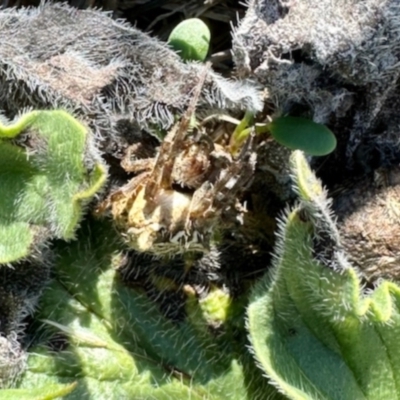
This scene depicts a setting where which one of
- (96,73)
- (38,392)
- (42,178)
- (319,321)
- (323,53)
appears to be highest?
(323,53)

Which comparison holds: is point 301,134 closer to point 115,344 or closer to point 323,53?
Answer: point 323,53

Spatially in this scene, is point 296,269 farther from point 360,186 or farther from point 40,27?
point 40,27

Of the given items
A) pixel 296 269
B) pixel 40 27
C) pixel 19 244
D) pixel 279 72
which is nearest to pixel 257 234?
pixel 296 269

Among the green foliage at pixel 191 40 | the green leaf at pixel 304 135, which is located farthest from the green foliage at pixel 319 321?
the green foliage at pixel 191 40

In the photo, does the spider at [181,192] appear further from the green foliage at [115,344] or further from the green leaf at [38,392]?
the green leaf at [38,392]

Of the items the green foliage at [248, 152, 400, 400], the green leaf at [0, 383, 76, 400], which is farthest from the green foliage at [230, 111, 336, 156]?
the green leaf at [0, 383, 76, 400]

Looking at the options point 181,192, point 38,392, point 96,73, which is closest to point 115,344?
point 38,392
